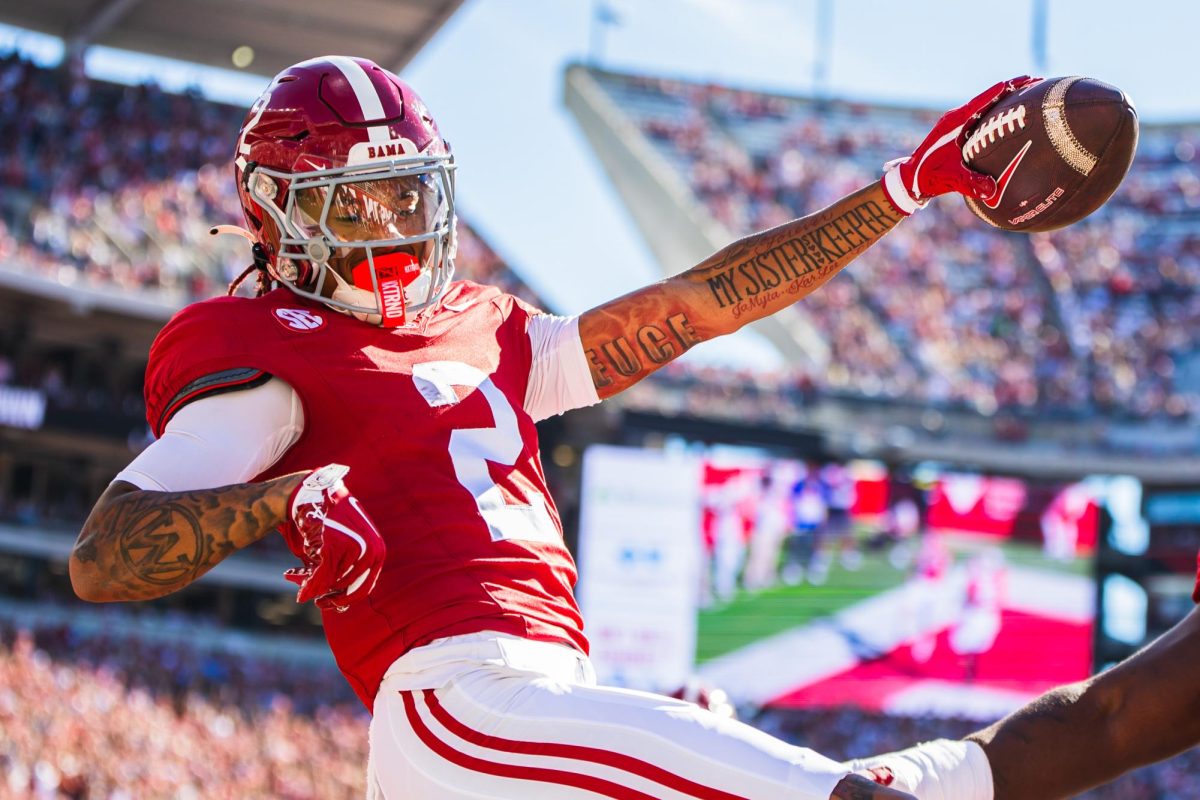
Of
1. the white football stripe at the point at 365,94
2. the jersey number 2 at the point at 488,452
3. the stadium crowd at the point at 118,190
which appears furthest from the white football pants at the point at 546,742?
the stadium crowd at the point at 118,190

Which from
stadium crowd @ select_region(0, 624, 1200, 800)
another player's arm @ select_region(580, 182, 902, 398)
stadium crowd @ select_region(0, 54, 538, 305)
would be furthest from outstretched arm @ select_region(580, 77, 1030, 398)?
stadium crowd @ select_region(0, 54, 538, 305)

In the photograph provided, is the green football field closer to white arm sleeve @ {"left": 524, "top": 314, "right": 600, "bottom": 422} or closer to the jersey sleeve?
white arm sleeve @ {"left": 524, "top": 314, "right": 600, "bottom": 422}

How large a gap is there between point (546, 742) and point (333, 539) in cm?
47

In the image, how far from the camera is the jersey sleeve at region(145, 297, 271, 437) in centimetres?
244

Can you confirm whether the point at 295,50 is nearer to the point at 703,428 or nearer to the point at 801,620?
the point at 703,428

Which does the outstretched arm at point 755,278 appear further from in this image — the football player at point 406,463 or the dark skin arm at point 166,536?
the dark skin arm at point 166,536

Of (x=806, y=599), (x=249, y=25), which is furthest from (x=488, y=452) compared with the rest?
(x=249, y=25)

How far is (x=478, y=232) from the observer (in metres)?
20.8

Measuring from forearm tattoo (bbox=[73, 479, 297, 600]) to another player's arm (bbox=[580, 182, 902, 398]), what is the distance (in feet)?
3.39

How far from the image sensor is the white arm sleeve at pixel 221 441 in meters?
2.34

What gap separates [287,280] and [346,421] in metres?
0.41

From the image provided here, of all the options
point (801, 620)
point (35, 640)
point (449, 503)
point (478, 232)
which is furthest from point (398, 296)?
point (478, 232)

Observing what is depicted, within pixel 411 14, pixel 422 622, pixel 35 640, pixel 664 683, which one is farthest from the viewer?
pixel 411 14

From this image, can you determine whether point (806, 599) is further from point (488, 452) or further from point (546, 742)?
point (546, 742)
